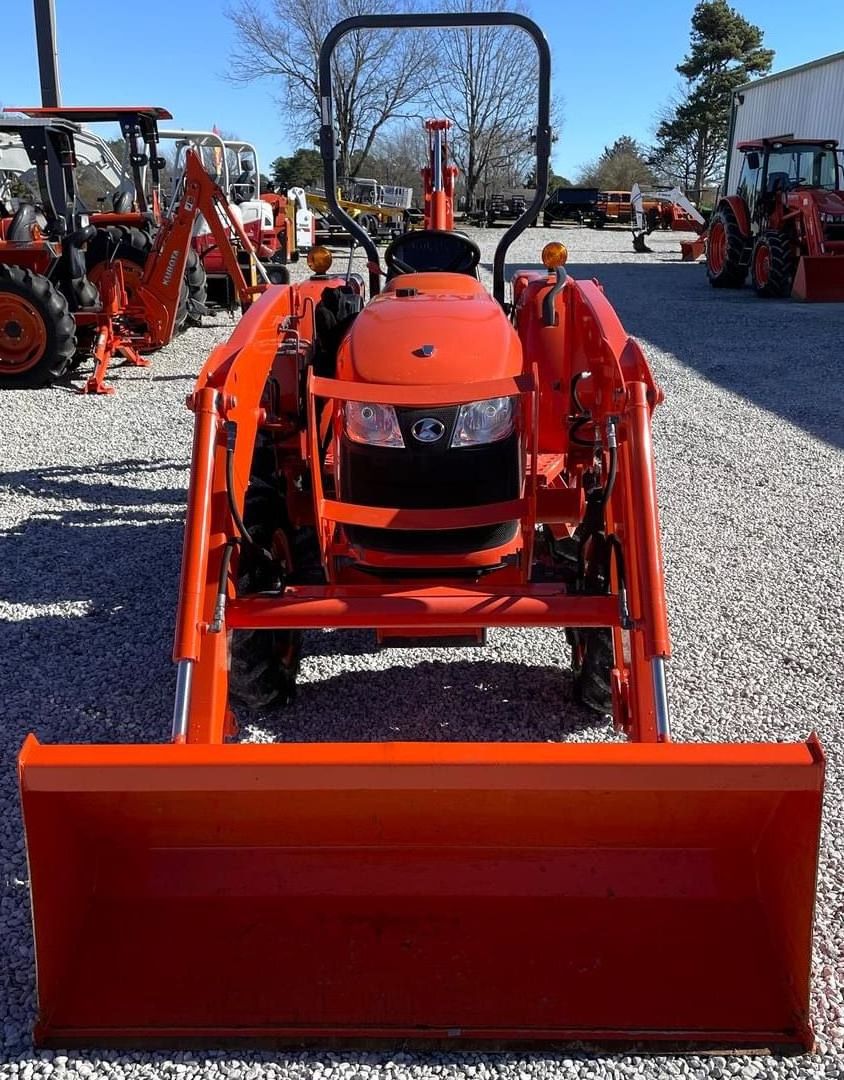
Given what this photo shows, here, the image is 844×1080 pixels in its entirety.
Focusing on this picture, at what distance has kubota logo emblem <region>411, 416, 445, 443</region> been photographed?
2.81m

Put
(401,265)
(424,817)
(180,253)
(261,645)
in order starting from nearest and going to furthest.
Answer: (424,817)
(261,645)
(401,265)
(180,253)

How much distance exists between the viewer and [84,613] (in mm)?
4172

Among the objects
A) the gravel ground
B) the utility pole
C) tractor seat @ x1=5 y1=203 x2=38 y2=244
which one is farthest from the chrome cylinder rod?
the utility pole

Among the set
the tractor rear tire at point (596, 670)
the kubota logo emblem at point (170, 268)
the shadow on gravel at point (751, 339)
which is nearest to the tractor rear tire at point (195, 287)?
the kubota logo emblem at point (170, 268)

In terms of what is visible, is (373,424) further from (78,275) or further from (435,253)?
(78,275)

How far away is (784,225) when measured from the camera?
14062 millimetres

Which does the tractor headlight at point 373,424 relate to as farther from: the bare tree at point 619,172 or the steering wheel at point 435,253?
the bare tree at point 619,172

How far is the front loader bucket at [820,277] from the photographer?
44.2 ft

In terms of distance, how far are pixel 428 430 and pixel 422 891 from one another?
128 cm

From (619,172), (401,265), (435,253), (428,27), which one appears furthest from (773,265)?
(619,172)

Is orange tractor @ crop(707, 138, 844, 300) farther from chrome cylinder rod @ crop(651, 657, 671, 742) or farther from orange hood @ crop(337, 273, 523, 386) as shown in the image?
chrome cylinder rod @ crop(651, 657, 671, 742)

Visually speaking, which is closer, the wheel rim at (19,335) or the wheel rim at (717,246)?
the wheel rim at (19,335)

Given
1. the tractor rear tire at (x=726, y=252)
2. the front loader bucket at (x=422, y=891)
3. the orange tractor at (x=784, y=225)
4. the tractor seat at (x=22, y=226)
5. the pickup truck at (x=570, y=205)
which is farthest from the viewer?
the pickup truck at (x=570, y=205)

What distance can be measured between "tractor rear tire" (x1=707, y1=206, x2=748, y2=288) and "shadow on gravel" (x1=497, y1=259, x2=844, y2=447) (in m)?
0.21
